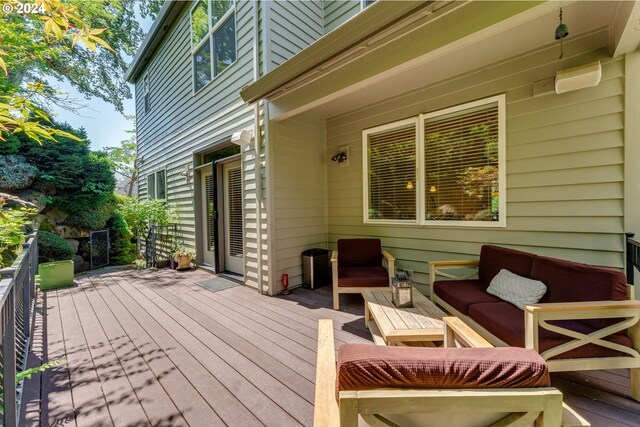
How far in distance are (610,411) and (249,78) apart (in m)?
5.18

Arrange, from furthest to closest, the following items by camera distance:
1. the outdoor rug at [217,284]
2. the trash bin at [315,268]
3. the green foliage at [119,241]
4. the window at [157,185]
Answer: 1. the green foliage at [119,241]
2. the window at [157,185]
3. the outdoor rug at [217,284]
4. the trash bin at [315,268]

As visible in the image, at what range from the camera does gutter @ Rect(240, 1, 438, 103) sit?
2.03 m

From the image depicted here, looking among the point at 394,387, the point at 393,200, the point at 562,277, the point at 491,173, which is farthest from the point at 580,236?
the point at 394,387

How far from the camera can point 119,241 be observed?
7578mm

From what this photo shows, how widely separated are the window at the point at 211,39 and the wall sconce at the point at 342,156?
2428 millimetres

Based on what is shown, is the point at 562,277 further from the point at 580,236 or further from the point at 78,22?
the point at 78,22

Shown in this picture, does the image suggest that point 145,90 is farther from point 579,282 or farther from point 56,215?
point 579,282

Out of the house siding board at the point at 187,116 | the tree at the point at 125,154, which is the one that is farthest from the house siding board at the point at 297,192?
the tree at the point at 125,154

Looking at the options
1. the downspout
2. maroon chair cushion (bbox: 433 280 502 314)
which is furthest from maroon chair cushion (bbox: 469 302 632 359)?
the downspout

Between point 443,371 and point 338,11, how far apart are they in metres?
5.65

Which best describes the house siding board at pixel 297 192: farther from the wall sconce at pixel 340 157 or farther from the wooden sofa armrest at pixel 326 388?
the wooden sofa armrest at pixel 326 388

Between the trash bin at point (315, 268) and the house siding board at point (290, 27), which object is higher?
the house siding board at point (290, 27)

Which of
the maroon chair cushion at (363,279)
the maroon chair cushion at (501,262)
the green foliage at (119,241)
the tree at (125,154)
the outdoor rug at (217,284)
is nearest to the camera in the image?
the maroon chair cushion at (501,262)

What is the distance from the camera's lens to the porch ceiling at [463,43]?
1.97 m
